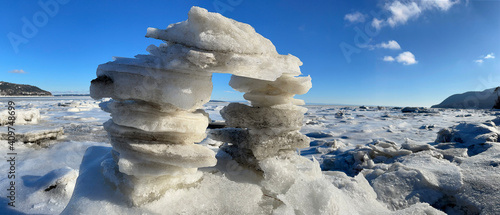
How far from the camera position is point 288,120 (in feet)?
7.57

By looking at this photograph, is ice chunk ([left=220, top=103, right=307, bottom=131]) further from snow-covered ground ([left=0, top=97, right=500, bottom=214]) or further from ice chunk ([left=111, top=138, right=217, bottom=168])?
ice chunk ([left=111, top=138, right=217, bottom=168])

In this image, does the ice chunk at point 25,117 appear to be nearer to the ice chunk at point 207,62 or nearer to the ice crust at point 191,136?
the ice crust at point 191,136

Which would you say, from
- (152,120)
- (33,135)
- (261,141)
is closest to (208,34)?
(152,120)

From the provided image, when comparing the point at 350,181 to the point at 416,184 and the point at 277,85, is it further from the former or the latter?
the point at 277,85

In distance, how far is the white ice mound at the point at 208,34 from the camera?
1586mm

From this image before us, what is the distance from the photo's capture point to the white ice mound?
1.59 m

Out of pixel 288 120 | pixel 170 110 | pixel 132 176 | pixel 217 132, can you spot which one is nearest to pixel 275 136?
pixel 288 120

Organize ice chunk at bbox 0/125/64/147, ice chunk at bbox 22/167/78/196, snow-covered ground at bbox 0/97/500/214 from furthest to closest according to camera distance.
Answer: ice chunk at bbox 0/125/64/147 → ice chunk at bbox 22/167/78/196 → snow-covered ground at bbox 0/97/500/214

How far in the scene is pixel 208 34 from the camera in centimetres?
159

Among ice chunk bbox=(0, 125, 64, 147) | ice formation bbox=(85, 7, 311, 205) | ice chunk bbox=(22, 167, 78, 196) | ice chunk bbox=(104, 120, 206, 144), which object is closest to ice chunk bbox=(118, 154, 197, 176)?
ice formation bbox=(85, 7, 311, 205)

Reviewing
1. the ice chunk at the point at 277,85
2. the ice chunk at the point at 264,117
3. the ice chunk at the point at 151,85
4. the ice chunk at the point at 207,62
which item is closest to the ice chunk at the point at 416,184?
the ice chunk at the point at 264,117

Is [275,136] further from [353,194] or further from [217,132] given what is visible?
[353,194]

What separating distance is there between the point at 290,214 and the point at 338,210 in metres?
0.40

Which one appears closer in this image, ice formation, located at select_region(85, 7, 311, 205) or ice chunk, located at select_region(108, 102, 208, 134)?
ice formation, located at select_region(85, 7, 311, 205)
